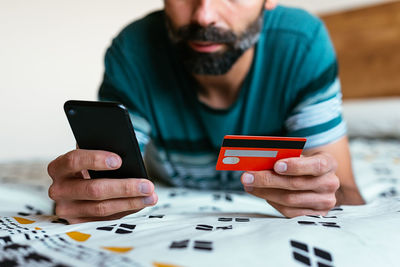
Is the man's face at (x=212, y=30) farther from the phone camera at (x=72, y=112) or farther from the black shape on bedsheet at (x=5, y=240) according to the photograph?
the black shape on bedsheet at (x=5, y=240)

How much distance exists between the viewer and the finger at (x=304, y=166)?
63 cm

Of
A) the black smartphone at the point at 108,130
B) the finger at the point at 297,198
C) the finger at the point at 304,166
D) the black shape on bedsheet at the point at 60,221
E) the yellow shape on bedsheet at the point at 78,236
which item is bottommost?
the yellow shape on bedsheet at the point at 78,236

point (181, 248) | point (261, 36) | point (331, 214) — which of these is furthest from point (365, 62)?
point (181, 248)

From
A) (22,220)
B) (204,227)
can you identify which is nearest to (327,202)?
(204,227)

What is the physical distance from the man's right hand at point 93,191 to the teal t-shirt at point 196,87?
314 millimetres

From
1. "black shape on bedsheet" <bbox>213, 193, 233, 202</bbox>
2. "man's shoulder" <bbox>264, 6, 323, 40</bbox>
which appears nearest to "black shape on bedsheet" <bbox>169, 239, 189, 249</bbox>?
"black shape on bedsheet" <bbox>213, 193, 233, 202</bbox>

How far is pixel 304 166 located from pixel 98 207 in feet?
1.17

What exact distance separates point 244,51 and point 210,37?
0.41 ft

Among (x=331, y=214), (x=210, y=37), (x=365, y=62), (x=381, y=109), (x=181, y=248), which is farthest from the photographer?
(x=365, y=62)

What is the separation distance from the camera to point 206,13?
2.82 feet

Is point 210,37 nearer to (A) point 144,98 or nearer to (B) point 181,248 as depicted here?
(A) point 144,98

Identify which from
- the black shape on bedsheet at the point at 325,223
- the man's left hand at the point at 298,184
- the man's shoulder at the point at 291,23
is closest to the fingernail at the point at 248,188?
the man's left hand at the point at 298,184

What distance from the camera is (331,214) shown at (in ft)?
2.34

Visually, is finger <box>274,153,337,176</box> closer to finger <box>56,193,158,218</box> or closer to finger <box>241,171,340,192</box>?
finger <box>241,171,340,192</box>
